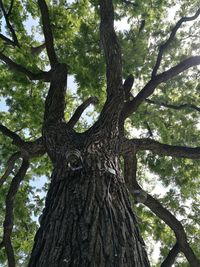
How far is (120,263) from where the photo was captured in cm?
241

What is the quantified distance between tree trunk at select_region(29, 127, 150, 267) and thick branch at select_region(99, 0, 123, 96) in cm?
188

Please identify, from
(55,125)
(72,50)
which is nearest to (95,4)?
(72,50)

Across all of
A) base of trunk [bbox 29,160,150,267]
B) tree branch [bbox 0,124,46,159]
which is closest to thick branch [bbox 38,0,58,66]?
tree branch [bbox 0,124,46,159]

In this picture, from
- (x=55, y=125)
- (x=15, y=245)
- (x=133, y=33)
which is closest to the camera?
(x=55, y=125)

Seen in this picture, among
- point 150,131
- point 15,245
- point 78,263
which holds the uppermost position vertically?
point 150,131

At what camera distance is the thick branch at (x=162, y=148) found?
587 cm

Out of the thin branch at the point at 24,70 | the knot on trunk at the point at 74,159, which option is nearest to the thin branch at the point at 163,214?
the knot on trunk at the point at 74,159

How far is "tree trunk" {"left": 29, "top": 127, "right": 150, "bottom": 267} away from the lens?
2.47 m

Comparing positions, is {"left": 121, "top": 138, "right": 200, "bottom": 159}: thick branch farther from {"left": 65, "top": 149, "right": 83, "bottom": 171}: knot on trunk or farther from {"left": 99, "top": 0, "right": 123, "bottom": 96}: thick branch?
{"left": 65, "top": 149, "right": 83, "bottom": 171}: knot on trunk

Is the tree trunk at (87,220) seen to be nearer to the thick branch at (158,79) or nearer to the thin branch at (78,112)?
the thin branch at (78,112)

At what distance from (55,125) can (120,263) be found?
3187mm

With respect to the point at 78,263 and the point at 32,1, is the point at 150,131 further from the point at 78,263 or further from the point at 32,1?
the point at 78,263

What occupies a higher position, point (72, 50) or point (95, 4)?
point (95, 4)

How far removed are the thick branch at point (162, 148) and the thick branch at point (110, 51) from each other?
3.54 feet
